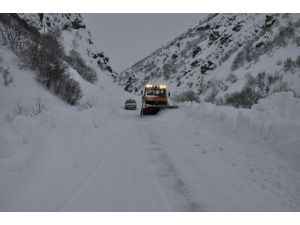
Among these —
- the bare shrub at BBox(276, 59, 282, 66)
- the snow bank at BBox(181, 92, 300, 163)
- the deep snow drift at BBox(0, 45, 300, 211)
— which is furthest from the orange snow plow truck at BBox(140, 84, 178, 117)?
the bare shrub at BBox(276, 59, 282, 66)

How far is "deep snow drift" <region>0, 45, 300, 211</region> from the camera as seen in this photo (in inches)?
219

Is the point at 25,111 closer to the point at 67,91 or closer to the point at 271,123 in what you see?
the point at 67,91

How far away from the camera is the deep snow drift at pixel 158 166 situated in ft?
18.2

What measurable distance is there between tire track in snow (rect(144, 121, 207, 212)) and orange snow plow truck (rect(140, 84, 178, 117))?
44.4ft

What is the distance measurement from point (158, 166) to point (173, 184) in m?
1.41

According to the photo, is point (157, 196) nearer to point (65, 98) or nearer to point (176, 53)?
point (65, 98)

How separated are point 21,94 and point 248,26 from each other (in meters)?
49.2

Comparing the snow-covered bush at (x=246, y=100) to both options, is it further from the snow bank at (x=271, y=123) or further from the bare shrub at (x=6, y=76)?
the bare shrub at (x=6, y=76)

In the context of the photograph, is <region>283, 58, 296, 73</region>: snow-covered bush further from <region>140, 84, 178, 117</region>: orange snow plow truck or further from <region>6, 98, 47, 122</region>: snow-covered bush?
<region>6, 98, 47, 122</region>: snow-covered bush

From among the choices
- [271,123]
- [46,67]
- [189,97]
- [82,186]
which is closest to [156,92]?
[46,67]

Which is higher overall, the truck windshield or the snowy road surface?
the truck windshield

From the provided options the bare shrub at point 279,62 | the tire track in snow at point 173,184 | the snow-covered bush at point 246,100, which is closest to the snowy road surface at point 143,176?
the tire track in snow at point 173,184

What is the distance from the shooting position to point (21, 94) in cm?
1747

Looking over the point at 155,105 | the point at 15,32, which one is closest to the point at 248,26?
the point at 155,105
